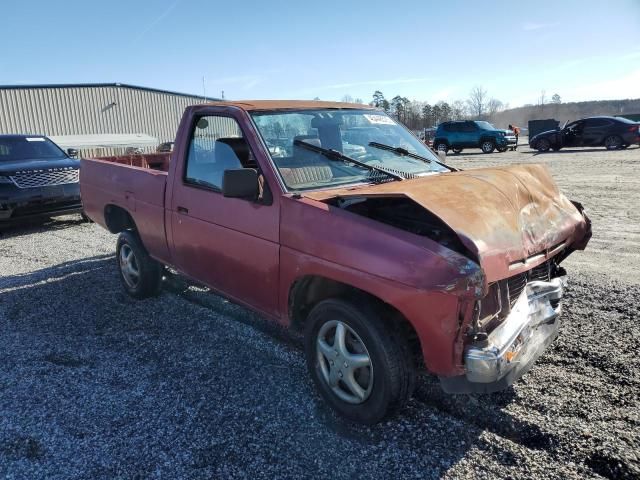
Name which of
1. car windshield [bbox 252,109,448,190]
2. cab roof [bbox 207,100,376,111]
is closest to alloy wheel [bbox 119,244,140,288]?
cab roof [bbox 207,100,376,111]

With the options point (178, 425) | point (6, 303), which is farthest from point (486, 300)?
point (6, 303)

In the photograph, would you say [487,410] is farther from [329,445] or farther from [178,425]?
[178,425]

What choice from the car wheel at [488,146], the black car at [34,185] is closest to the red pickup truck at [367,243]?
the black car at [34,185]

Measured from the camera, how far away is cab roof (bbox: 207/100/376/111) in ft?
13.2

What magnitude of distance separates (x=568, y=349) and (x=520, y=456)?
1.43m

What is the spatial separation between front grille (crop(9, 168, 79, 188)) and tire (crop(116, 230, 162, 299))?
14.8 feet

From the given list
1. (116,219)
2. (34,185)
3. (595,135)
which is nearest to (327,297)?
(116,219)

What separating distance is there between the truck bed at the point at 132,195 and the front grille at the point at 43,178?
3.37 m

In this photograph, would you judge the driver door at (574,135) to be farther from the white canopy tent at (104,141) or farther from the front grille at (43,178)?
the front grille at (43,178)

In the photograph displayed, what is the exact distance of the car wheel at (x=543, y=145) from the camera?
83.8 ft

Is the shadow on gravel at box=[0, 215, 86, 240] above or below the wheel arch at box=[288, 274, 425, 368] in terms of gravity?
below

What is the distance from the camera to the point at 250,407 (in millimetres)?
3293

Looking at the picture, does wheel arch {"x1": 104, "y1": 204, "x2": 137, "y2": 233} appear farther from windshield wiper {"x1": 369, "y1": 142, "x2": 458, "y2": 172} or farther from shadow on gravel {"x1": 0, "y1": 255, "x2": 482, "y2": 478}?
windshield wiper {"x1": 369, "y1": 142, "x2": 458, "y2": 172}

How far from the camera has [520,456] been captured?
272 centimetres
